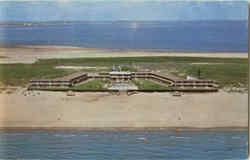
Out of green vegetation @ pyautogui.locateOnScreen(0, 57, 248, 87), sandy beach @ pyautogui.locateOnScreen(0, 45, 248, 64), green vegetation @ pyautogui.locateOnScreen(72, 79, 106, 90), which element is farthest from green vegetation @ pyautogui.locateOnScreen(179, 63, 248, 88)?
green vegetation @ pyautogui.locateOnScreen(72, 79, 106, 90)

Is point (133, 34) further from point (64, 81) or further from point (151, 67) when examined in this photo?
point (64, 81)

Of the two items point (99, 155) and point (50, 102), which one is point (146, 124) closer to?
point (99, 155)

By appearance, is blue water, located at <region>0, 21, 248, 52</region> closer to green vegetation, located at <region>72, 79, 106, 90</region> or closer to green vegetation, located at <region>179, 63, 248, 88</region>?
green vegetation, located at <region>179, 63, 248, 88</region>

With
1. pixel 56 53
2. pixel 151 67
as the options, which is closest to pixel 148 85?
pixel 151 67

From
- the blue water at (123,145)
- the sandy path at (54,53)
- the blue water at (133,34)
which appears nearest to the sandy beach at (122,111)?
the blue water at (123,145)

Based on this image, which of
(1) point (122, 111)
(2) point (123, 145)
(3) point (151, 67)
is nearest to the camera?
(2) point (123, 145)

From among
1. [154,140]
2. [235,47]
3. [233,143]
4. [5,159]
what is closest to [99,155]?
[154,140]
